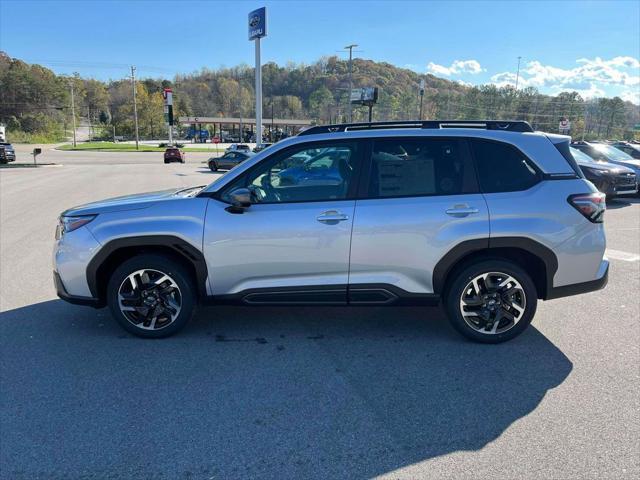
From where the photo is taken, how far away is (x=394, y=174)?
13.4 ft

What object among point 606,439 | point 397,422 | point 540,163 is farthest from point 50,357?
point 540,163

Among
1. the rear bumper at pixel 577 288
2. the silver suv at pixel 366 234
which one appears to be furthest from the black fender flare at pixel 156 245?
the rear bumper at pixel 577 288

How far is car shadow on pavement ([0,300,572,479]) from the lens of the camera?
8.86 ft

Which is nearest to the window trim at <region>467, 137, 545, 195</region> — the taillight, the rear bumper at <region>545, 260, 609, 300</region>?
the taillight

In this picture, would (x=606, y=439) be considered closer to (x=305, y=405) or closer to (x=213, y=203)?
(x=305, y=405)

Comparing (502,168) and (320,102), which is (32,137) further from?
(502,168)

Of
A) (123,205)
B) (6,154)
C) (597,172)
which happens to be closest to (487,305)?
(123,205)

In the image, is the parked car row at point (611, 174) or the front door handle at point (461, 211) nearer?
the front door handle at point (461, 211)

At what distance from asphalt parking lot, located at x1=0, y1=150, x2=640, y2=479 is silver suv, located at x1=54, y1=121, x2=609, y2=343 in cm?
41

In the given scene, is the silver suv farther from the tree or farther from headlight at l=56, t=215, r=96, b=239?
the tree

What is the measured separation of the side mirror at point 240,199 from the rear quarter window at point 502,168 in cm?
194

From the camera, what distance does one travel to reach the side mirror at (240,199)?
387cm

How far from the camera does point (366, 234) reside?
3953mm

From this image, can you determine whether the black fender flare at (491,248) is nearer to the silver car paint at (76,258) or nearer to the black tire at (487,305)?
the black tire at (487,305)
